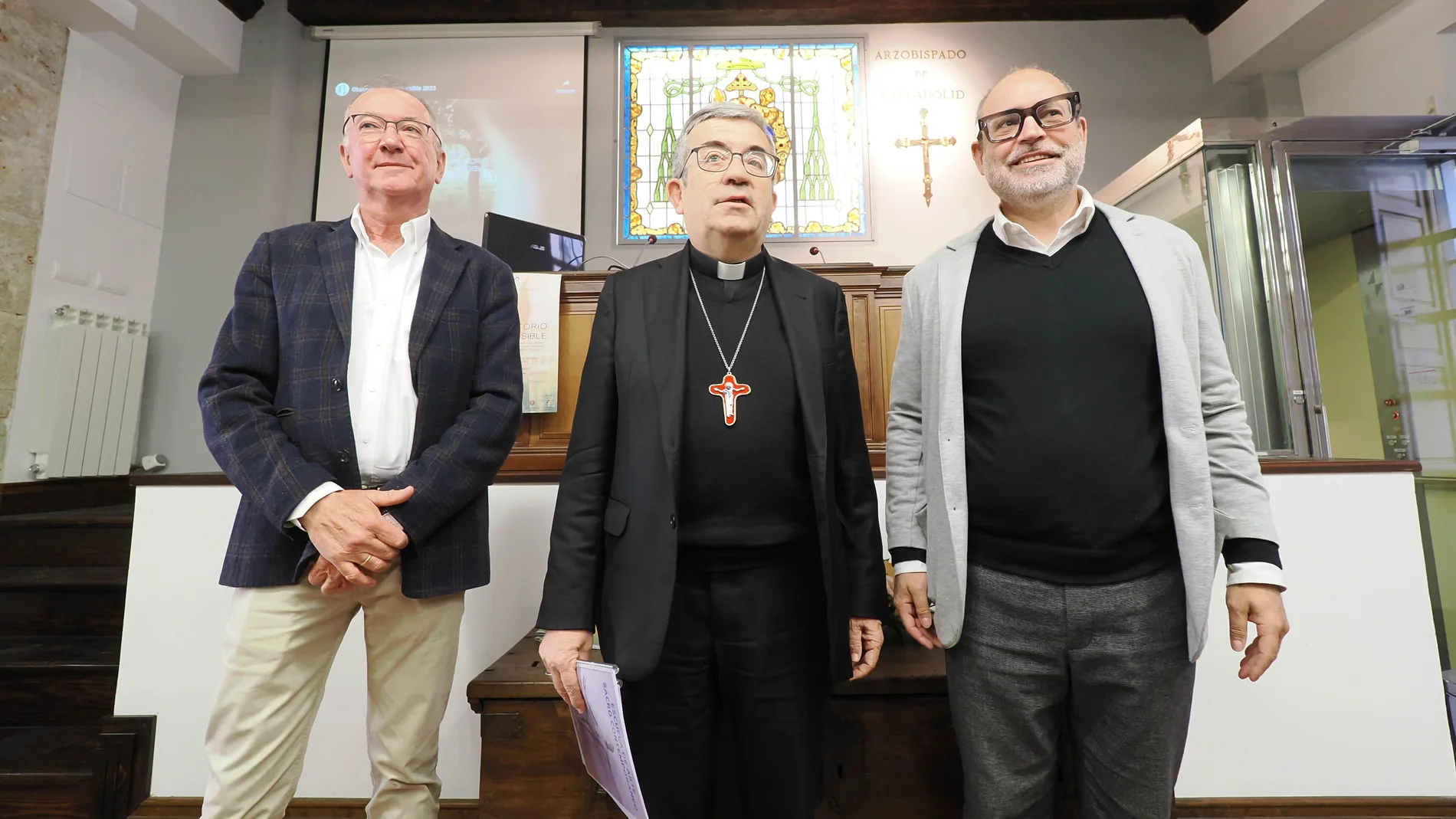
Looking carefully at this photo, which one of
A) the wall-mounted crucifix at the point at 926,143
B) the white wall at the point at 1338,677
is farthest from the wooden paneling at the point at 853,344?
the wall-mounted crucifix at the point at 926,143

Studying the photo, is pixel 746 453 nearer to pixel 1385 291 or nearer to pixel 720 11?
pixel 1385 291

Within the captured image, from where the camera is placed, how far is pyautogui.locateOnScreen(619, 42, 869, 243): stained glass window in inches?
215

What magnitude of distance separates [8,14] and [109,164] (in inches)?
34.8

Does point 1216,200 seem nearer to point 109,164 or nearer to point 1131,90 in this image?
point 1131,90

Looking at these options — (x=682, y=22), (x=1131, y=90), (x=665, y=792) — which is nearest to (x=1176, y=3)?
(x=1131, y=90)

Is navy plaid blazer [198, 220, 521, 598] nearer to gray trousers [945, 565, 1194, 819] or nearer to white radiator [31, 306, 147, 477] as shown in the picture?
gray trousers [945, 565, 1194, 819]

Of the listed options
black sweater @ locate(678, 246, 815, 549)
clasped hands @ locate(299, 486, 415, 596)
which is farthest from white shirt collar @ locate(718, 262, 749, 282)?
clasped hands @ locate(299, 486, 415, 596)

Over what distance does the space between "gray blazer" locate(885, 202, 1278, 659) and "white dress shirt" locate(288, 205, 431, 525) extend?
0.99m

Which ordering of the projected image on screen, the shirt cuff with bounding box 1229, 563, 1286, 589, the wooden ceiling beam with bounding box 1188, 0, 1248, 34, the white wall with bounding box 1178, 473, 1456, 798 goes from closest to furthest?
1. the shirt cuff with bounding box 1229, 563, 1286, 589
2. the white wall with bounding box 1178, 473, 1456, 798
3. the wooden ceiling beam with bounding box 1188, 0, 1248, 34
4. the projected image on screen

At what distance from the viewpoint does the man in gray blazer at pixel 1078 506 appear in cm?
114

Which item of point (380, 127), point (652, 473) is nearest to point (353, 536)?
point (652, 473)

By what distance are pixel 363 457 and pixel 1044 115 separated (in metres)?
1.49

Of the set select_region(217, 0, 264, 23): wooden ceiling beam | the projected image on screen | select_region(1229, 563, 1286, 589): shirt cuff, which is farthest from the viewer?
the projected image on screen

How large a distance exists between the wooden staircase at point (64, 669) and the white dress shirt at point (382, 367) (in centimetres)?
178
